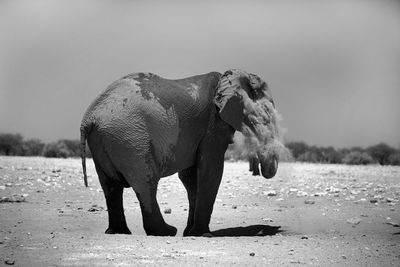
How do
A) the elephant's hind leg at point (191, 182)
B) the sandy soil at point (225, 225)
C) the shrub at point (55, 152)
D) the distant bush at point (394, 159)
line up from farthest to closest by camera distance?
the distant bush at point (394, 159) → the shrub at point (55, 152) → the elephant's hind leg at point (191, 182) → the sandy soil at point (225, 225)

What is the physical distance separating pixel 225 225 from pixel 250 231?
86 centimetres

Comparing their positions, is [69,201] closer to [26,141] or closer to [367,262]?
[367,262]

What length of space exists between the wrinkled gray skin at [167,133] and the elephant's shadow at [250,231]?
1.82 ft

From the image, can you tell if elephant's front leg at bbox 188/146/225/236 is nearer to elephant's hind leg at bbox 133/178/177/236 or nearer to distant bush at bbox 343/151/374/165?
elephant's hind leg at bbox 133/178/177/236

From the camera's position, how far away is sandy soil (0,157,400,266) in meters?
6.70

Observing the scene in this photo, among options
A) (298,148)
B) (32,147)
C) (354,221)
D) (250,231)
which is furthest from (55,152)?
(354,221)

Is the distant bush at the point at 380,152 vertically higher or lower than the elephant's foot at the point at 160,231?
higher

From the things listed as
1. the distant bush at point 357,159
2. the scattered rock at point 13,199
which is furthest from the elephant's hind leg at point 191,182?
the distant bush at point 357,159

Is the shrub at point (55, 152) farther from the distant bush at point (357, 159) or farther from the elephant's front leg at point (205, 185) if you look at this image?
the elephant's front leg at point (205, 185)

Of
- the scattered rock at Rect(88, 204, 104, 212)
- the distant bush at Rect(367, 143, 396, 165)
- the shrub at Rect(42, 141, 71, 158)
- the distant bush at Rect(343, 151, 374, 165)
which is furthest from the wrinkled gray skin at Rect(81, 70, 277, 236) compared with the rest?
the distant bush at Rect(367, 143, 396, 165)

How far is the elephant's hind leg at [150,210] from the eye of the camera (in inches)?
335

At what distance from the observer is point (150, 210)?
8578 millimetres

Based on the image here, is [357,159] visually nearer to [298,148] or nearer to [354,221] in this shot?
[298,148]

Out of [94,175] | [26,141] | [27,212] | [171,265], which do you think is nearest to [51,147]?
[26,141]
